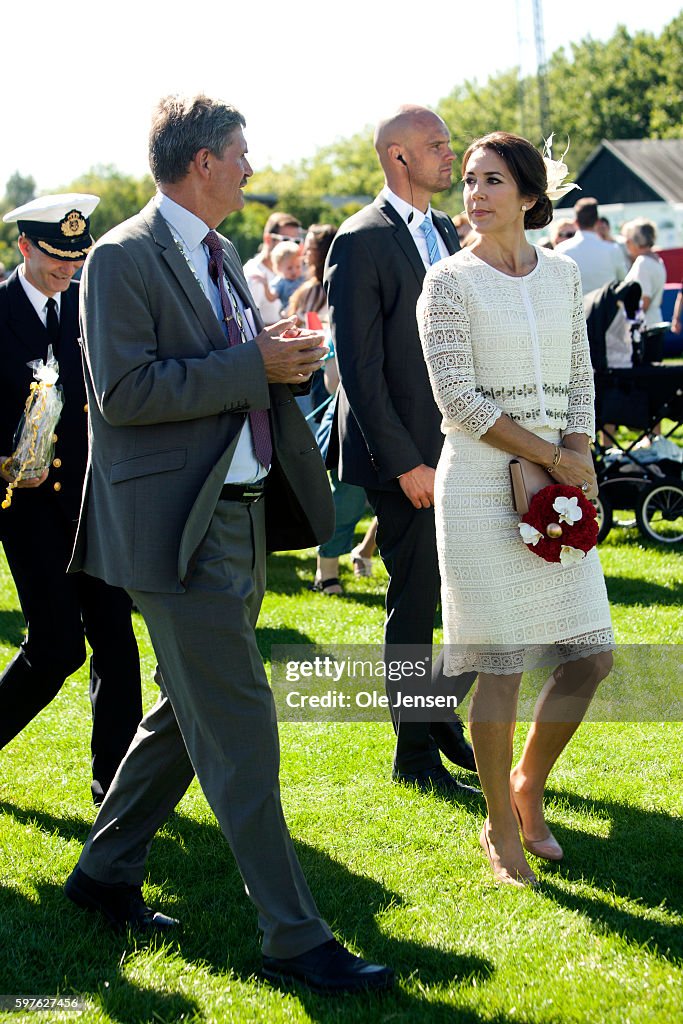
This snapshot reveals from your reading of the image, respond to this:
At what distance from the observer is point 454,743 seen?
15.9 ft

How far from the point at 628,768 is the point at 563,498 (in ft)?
5.01

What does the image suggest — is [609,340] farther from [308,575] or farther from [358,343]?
[358,343]

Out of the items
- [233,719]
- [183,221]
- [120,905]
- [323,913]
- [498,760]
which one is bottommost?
[323,913]

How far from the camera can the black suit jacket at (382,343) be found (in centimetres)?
454

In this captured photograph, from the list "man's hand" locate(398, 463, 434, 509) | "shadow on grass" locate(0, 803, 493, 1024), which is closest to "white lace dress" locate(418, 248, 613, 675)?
"man's hand" locate(398, 463, 434, 509)

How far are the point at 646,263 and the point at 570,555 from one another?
9261 mm

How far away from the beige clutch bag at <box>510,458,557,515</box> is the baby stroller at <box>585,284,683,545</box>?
4779 millimetres

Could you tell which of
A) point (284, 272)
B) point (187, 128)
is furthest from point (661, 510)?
point (187, 128)

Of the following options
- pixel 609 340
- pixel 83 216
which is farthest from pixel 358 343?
pixel 609 340

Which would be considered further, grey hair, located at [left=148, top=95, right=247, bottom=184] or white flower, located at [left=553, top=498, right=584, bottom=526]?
white flower, located at [left=553, top=498, right=584, bottom=526]

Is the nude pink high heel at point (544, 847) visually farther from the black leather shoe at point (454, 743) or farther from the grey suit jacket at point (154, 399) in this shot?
the grey suit jacket at point (154, 399)

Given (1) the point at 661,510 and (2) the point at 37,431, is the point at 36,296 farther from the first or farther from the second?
(1) the point at 661,510

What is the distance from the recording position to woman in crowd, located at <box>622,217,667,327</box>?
40.0 ft

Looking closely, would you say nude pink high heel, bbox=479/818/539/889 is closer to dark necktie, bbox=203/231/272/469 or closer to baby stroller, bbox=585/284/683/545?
dark necktie, bbox=203/231/272/469
